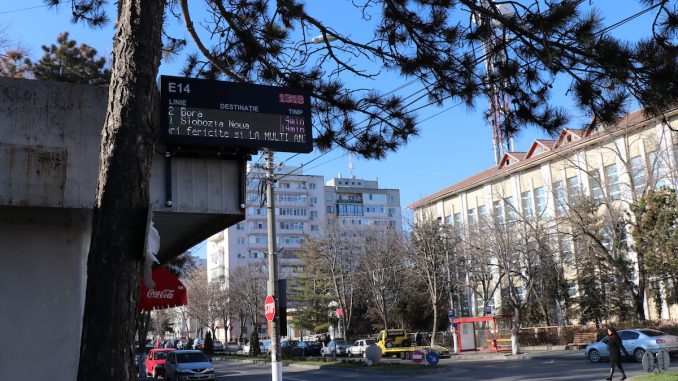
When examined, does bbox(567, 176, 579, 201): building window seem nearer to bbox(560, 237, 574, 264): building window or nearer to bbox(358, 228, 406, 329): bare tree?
bbox(560, 237, 574, 264): building window

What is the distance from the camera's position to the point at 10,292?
6777mm

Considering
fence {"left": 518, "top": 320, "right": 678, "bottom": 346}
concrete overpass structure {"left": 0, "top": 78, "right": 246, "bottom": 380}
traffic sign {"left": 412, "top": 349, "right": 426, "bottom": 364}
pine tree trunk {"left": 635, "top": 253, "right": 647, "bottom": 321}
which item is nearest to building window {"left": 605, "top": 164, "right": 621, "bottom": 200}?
pine tree trunk {"left": 635, "top": 253, "right": 647, "bottom": 321}

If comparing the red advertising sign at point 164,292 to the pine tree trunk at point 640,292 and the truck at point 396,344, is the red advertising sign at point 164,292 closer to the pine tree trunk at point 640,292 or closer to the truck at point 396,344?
the truck at point 396,344

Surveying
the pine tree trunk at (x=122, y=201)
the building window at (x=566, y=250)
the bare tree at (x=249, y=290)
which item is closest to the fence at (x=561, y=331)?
the building window at (x=566, y=250)

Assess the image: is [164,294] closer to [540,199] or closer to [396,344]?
[396,344]

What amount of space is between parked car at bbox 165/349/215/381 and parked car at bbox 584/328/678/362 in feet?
53.9

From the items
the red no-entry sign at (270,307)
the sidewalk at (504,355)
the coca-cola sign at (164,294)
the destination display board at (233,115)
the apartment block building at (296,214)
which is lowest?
the sidewalk at (504,355)

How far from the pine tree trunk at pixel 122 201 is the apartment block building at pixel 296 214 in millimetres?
100048

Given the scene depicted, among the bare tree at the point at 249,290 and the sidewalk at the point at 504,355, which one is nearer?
the sidewalk at the point at 504,355

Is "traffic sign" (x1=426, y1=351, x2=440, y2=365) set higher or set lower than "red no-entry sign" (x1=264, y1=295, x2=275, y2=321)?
lower

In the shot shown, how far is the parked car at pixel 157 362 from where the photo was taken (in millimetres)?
29048

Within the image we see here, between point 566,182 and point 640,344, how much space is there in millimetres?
26500

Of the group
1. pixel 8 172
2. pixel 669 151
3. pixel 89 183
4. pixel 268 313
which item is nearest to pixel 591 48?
pixel 89 183

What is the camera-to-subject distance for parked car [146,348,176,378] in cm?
2905
